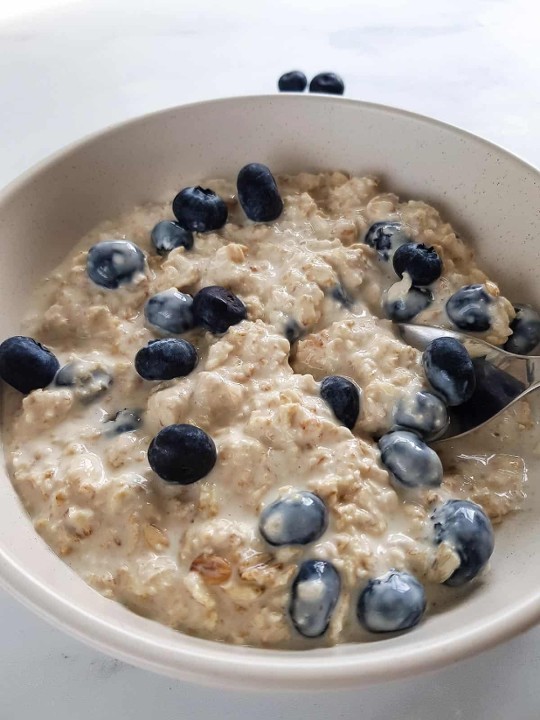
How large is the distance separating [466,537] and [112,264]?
707 mm

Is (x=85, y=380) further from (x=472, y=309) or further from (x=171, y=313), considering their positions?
(x=472, y=309)

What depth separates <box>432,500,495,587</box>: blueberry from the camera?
833mm

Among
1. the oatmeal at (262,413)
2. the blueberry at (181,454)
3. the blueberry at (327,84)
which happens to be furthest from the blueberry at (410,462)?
the blueberry at (327,84)

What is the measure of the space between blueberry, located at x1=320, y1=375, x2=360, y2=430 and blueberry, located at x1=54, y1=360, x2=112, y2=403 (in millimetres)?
332

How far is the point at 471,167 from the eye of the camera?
1.26 metres

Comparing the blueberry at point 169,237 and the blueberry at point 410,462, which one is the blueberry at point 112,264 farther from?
the blueberry at point 410,462

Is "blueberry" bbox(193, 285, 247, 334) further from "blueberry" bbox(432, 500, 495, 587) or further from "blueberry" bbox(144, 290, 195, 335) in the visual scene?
"blueberry" bbox(432, 500, 495, 587)

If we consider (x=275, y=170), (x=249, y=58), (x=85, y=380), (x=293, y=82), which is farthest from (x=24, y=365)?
(x=249, y=58)

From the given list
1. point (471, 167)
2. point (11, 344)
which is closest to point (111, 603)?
point (11, 344)

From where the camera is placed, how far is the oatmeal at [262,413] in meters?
0.83

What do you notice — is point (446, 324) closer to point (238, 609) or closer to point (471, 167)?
point (471, 167)

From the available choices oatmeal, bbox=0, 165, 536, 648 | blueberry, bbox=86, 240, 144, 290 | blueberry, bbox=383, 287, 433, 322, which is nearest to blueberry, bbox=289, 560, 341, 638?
oatmeal, bbox=0, 165, 536, 648

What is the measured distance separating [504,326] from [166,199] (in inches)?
26.8

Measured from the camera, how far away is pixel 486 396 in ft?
3.45
